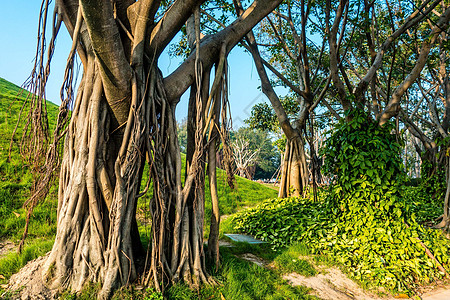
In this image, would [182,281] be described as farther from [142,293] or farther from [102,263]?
[102,263]

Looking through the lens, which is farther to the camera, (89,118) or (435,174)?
(435,174)

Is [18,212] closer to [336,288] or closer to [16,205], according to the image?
[16,205]

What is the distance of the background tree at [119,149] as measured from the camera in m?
2.64

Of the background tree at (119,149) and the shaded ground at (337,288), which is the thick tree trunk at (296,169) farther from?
the background tree at (119,149)

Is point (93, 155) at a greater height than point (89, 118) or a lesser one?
lesser

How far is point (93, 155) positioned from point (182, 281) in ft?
5.19

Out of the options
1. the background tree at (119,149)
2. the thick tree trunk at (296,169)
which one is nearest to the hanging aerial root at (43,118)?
the background tree at (119,149)

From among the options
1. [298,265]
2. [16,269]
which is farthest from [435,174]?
[16,269]

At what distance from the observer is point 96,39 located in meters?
2.43

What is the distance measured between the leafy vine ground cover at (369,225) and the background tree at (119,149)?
228 centimetres

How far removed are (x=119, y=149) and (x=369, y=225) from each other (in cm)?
369

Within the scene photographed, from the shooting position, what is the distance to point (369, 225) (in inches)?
169

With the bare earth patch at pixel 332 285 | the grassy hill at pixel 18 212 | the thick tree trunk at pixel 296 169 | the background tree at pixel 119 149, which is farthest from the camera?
the thick tree trunk at pixel 296 169

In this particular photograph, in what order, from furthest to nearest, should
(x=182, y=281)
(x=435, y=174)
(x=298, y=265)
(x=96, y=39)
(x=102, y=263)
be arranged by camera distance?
(x=435, y=174) → (x=298, y=265) → (x=182, y=281) → (x=102, y=263) → (x=96, y=39)
